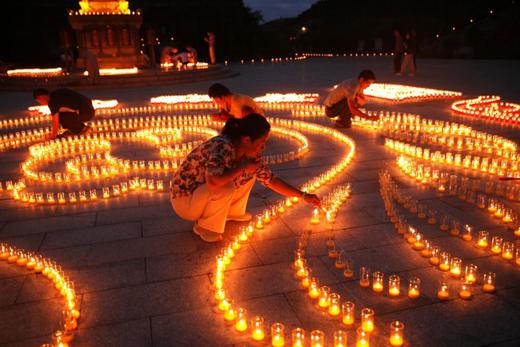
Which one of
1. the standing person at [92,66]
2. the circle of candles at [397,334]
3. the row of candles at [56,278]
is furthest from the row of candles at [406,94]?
the standing person at [92,66]

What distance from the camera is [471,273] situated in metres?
4.21

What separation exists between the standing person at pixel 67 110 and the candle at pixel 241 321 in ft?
25.6

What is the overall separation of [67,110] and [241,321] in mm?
8340

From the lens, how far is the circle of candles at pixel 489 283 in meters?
4.05

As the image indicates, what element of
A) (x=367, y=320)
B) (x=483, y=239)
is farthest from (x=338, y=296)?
(x=483, y=239)

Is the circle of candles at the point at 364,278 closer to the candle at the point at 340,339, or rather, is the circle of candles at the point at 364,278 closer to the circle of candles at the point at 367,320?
the circle of candles at the point at 367,320

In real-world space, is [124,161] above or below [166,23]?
below

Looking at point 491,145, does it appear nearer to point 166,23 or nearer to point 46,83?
point 46,83

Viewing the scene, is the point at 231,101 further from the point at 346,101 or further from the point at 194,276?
the point at 194,276

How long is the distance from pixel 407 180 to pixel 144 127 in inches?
269

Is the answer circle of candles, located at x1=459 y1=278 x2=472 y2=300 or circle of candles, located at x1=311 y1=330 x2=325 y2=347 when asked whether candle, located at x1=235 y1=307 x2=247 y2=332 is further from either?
circle of candles, located at x1=459 y1=278 x2=472 y2=300

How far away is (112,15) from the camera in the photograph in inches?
1009

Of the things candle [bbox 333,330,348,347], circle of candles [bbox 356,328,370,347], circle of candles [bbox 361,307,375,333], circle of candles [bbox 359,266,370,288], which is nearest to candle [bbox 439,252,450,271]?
circle of candles [bbox 359,266,370,288]

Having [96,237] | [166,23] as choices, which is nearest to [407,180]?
[96,237]
